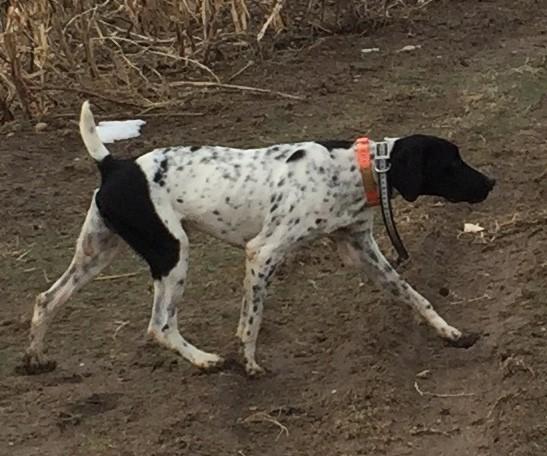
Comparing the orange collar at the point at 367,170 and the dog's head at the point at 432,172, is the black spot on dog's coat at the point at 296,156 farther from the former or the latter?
the dog's head at the point at 432,172

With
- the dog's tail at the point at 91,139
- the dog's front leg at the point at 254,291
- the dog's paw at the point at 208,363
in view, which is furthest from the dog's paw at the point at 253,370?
the dog's tail at the point at 91,139

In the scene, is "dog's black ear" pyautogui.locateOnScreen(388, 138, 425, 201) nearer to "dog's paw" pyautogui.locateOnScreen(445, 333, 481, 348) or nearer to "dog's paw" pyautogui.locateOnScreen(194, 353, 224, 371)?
"dog's paw" pyautogui.locateOnScreen(445, 333, 481, 348)

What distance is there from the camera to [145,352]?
6496mm

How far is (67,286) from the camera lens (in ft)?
20.8

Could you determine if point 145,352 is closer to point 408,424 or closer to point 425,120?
point 408,424

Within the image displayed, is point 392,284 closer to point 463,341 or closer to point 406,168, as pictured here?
point 463,341

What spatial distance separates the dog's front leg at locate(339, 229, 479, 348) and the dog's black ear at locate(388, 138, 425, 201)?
0.34m

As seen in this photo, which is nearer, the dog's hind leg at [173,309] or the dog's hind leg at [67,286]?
the dog's hind leg at [173,309]

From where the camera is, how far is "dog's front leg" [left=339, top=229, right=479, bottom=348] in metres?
6.27

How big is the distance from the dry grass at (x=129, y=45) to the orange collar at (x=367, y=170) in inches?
187

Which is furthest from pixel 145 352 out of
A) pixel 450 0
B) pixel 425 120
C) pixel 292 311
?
pixel 450 0

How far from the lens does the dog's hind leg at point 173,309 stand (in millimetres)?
6039

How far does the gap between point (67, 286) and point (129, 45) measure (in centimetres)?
646

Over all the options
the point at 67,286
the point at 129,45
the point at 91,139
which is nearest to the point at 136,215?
the point at 91,139
